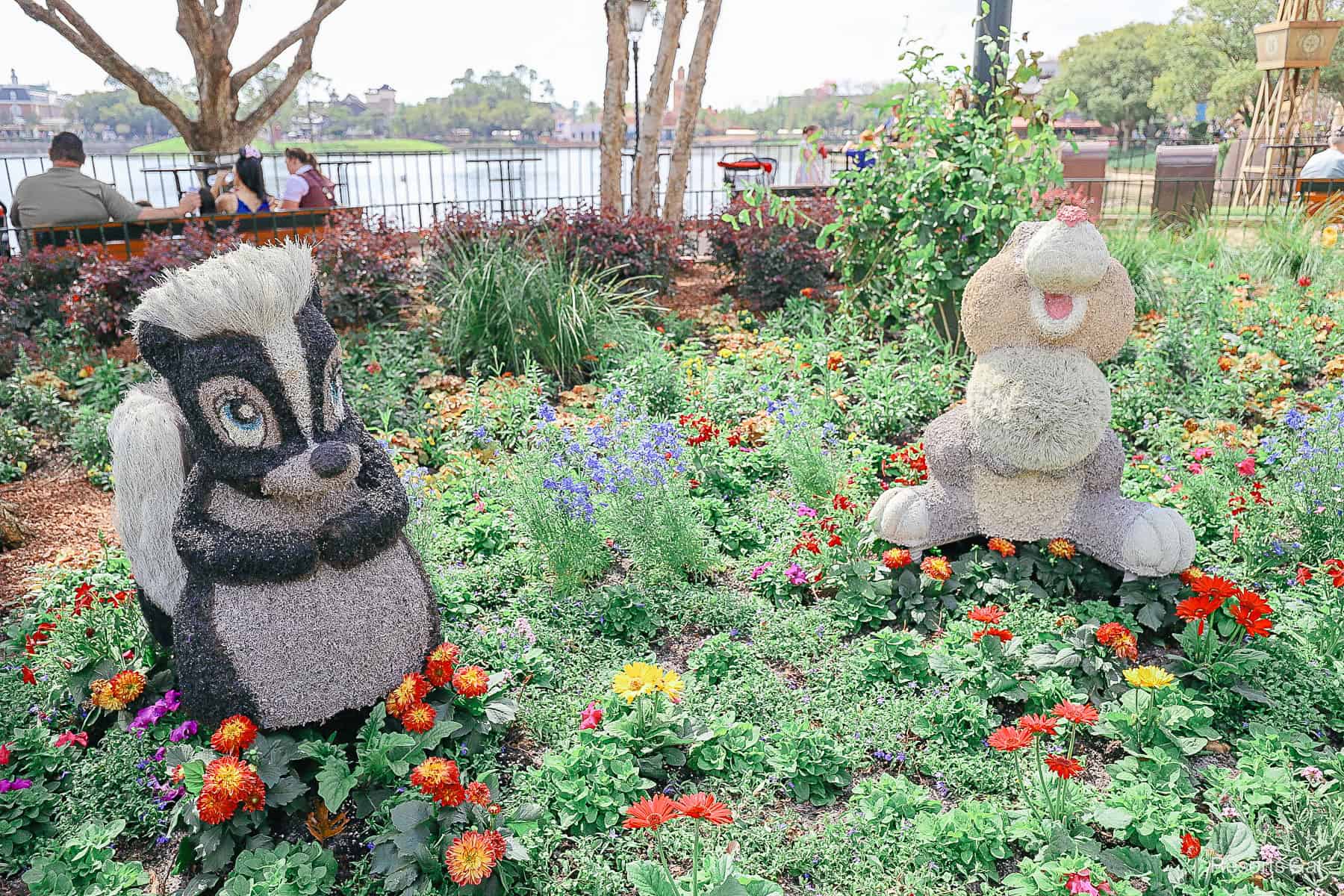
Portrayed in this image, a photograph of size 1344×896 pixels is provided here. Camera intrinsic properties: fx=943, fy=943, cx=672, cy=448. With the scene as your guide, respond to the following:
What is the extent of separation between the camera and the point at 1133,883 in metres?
2.12

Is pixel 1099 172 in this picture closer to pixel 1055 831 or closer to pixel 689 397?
pixel 689 397

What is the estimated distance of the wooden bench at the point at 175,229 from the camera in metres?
7.13

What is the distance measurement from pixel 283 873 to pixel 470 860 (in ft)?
1.50

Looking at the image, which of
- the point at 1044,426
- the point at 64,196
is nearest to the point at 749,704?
the point at 1044,426

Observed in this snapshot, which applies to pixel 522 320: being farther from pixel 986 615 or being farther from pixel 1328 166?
pixel 1328 166

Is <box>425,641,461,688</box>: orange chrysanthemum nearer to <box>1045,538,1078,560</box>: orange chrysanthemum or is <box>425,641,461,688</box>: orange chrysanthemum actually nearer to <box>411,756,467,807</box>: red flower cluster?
<box>411,756,467,807</box>: red flower cluster

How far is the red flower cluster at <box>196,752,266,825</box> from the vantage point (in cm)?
209

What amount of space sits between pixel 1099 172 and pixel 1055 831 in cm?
1492

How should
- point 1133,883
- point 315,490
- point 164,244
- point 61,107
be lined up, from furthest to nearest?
point 61,107 < point 164,244 < point 315,490 < point 1133,883

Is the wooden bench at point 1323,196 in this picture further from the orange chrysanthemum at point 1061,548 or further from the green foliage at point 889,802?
the green foliage at point 889,802

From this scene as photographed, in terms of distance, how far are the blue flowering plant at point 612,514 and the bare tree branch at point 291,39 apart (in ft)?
32.8

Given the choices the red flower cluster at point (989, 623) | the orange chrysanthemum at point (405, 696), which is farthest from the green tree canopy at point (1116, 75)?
the orange chrysanthemum at point (405, 696)

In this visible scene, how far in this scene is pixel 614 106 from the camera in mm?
8992

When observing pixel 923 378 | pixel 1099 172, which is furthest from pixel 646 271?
pixel 1099 172
